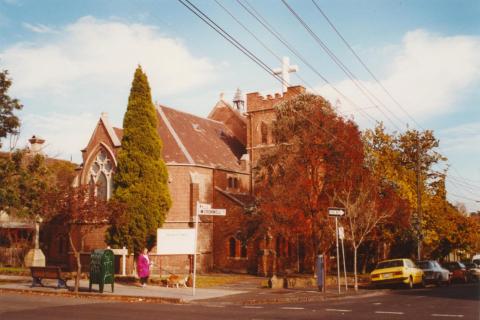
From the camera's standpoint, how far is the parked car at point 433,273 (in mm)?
27250

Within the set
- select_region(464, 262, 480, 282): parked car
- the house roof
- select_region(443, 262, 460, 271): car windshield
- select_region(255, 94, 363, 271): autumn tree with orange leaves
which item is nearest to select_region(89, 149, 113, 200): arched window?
the house roof

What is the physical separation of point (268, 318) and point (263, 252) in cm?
2194

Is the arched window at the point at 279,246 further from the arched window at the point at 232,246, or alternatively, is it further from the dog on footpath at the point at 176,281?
the dog on footpath at the point at 176,281

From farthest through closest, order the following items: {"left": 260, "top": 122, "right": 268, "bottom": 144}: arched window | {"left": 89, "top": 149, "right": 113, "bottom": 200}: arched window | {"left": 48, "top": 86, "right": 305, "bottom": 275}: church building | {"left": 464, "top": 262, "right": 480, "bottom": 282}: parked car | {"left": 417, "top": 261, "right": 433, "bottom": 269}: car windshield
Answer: {"left": 260, "top": 122, "right": 268, "bottom": 144}: arched window, {"left": 89, "top": 149, "right": 113, "bottom": 200}: arched window, {"left": 464, "top": 262, "right": 480, "bottom": 282}: parked car, {"left": 48, "top": 86, "right": 305, "bottom": 275}: church building, {"left": 417, "top": 261, "right": 433, "bottom": 269}: car windshield

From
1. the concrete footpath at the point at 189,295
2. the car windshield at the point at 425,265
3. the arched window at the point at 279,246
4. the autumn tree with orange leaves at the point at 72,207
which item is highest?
the autumn tree with orange leaves at the point at 72,207

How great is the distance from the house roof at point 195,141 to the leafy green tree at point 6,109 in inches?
404

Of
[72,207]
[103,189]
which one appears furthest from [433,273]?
[103,189]

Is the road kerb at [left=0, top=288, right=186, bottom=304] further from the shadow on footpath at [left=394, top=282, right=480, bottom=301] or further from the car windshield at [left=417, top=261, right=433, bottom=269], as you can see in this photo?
the car windshield at [left=417, top=261, right=433, bottom=269]

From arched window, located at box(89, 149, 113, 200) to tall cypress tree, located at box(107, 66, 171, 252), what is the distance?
4.67 m

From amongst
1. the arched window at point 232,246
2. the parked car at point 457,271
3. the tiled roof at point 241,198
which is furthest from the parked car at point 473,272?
the arched window at point 232,246

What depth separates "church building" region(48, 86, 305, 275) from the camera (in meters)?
34.5

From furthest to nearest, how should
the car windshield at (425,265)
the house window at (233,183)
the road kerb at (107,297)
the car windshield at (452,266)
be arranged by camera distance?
the house window at (233,183) < the car windshield at (452,266) < the car windshield at (425,265) < the road kerb at (107,297)

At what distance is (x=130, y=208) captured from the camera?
30422mm

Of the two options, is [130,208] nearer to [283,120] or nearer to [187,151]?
[187,151]
